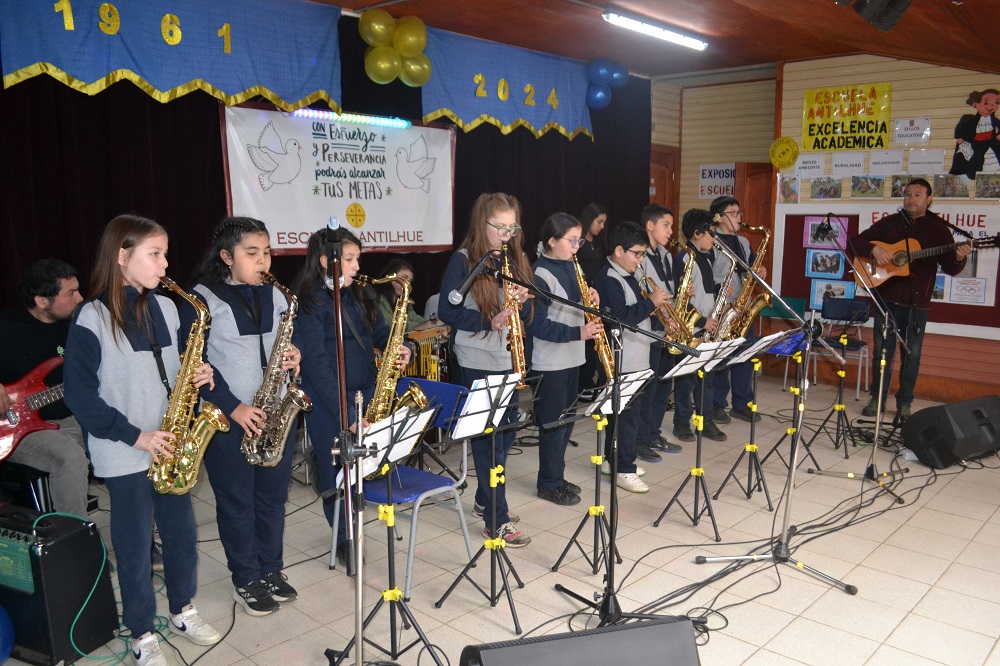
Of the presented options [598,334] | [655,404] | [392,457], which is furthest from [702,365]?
[392,457]

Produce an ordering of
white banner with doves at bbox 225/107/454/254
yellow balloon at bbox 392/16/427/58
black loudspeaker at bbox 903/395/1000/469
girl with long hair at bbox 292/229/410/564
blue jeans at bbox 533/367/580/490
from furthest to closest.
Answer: yellow balloon at bbox 392/16/427/58 → white banner with doves at bbox 225/107/454/254 → black loudspeaker at bbox 903/395/1000/469 → blue jeans at bbox 533/367/580/490 → girl with long hair at bbox 292/229/410/564

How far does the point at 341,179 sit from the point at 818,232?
16.1 ft

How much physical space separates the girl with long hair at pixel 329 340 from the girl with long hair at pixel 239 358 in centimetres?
19

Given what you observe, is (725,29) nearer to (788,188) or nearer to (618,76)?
(618,76)

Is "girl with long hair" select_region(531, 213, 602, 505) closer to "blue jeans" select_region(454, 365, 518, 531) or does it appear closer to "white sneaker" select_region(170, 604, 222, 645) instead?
"blue jeans" select_region(454, 365, 518, 531)

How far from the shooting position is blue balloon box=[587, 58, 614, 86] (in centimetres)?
820

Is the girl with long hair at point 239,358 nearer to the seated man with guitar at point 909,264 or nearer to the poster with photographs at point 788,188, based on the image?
the seated man with guitar at point 909,264

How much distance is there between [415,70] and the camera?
6305 millimetres

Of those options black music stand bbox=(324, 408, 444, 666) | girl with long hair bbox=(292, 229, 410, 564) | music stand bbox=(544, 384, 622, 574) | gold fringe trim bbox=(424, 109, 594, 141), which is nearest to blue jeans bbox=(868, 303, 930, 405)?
gold fringe trim bbox=(424, 109, 594, 141)

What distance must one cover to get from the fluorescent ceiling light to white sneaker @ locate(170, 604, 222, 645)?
17.5ft

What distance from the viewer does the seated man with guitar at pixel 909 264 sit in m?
6.32

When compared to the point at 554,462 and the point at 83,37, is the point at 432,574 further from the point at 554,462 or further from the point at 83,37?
the point at 83,37

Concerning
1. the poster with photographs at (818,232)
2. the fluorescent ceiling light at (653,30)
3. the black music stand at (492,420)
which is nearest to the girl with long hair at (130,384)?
the black music stand at (492,420)

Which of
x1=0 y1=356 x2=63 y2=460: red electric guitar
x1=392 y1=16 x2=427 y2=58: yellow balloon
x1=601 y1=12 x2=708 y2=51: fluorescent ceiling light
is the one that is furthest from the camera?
x1=601 y1=12 x2=708 y2=51: fluorescent ceiling light
